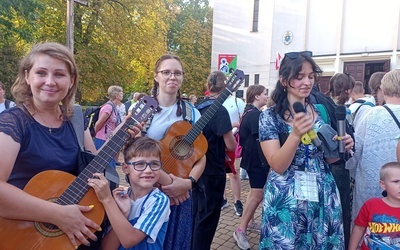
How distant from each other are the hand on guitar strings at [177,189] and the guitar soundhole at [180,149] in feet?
0.75

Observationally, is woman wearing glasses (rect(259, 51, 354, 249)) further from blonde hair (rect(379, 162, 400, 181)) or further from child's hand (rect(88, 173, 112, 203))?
child's hand (rect(88, 173, 112, 203))

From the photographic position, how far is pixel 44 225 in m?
1.85

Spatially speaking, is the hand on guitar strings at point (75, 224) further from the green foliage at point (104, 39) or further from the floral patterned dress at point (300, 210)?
the green foliage at point (104, 39)

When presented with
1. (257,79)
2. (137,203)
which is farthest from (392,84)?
(257,79)

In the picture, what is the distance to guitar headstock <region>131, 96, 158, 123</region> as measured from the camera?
7.45 feet

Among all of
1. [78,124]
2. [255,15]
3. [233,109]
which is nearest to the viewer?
[78,124]

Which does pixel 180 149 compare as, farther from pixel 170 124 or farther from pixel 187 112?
pixel 187 112

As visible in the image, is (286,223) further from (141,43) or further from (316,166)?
(141,43)

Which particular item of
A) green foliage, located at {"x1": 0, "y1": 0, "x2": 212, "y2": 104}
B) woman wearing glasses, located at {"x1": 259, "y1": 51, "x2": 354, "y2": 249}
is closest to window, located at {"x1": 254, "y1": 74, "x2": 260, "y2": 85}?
green foliage, located at {"x1": 0, "y1": 0, "x2": 212, "y2": 104}

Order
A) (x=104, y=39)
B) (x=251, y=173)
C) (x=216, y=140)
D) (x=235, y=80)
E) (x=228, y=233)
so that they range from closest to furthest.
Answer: (x=235, y=80) → (x=216, y=140) → (x=251, y=173) → (x=228, y=233) → (x=104, y=39)

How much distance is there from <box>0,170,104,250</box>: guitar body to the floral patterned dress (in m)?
1.15

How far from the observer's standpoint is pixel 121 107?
337 inches

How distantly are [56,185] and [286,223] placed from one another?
1471 millimetres

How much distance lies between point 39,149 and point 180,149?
1.14 m
